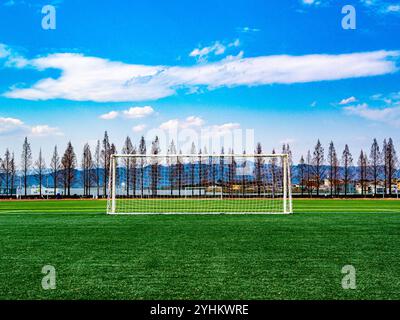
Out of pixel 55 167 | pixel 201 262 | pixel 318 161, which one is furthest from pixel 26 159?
pixel 201 262

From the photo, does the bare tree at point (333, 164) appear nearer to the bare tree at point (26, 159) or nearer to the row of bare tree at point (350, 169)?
the row of bare tree at point (350, 169)

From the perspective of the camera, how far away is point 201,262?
7.75 m

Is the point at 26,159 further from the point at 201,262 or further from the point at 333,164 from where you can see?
the point at 201,262

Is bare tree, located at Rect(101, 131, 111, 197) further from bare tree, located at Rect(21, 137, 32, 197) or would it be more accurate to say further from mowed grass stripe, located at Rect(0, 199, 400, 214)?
mowed grass stripe, located at Rect(0, 199, 400, 214)

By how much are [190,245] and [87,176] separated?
245ft

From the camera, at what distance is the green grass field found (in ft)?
19.1

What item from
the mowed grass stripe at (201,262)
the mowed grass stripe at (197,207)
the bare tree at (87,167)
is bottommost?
the mowed grass stripe at (197,207)

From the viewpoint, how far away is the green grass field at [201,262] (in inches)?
230

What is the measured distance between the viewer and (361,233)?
38.8 ft

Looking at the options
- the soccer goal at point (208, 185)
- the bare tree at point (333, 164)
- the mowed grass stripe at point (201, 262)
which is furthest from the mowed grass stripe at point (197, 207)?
the bare tree at point (333, 164)

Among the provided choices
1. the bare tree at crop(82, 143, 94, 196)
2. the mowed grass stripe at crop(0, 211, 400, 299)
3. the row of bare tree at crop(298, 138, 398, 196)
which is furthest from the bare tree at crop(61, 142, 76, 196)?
the mowed grass stripe at crop(0, 211, 400, 299)
